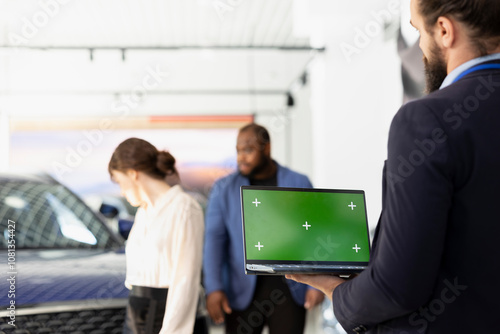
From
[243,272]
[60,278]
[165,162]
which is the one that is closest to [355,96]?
[243,272]

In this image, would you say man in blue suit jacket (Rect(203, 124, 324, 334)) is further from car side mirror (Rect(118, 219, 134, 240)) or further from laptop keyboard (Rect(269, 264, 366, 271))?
laptop keyboard (Rect(269, 264, 366, 271))

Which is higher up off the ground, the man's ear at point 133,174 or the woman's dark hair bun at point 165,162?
the woman's dark hair bun at point 165,162

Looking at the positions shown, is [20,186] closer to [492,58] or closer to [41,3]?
[492,58]

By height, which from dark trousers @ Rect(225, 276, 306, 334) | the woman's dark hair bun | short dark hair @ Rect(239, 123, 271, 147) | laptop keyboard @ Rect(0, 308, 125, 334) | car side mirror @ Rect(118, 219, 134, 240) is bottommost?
dark trousers @ Rect(225, 276, 306, 334)

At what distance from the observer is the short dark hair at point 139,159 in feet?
6.29

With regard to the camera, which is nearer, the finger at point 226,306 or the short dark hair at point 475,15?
the short dark hair at point 475,15

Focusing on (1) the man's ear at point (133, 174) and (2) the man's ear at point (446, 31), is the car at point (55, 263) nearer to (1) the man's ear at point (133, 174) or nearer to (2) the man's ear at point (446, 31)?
(1) the man's ear at point (133, 174)

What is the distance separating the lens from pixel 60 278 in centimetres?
206

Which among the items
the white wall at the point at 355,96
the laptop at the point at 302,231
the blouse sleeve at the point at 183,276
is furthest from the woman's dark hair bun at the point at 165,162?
the white wall at the point at 355,96

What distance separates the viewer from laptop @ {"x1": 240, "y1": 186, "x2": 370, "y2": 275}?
1.30 metres

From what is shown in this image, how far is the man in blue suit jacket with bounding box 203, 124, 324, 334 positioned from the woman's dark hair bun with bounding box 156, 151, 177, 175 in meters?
0.82

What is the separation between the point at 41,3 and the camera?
6.89 meters

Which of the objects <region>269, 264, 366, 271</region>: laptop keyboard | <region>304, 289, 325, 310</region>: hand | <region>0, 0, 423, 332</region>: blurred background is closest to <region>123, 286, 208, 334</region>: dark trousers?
<region>269, 264, 366, 271</region>: laptop keyboard

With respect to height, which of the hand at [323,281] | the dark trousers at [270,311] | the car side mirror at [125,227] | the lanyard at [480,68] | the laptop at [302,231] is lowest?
the dark trousers at [270,311]
